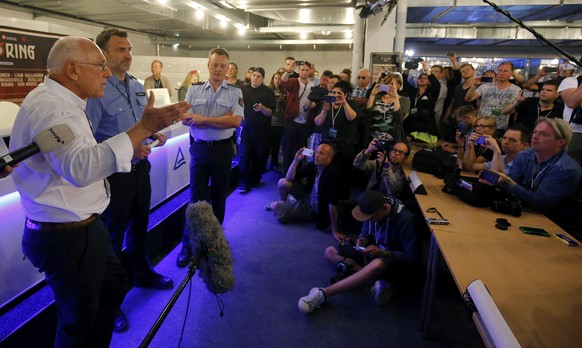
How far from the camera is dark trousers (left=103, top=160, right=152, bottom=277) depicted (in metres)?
1.90

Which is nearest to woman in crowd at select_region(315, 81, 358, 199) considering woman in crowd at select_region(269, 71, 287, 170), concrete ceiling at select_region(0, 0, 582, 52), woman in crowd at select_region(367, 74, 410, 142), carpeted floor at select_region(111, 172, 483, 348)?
woman in crowd at select_region(367, 74, 410, 142)

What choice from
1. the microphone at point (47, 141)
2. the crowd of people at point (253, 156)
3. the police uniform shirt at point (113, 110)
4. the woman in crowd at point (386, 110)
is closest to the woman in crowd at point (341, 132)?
the crowd of people at point (253, 156)

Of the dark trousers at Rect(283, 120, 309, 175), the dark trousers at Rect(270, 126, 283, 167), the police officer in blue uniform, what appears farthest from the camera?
the dark trousers at Rect(270, 126, 283, 167)

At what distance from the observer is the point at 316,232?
3443mm

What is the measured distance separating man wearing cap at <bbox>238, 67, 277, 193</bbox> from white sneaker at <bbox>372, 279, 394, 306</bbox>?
2403 mm

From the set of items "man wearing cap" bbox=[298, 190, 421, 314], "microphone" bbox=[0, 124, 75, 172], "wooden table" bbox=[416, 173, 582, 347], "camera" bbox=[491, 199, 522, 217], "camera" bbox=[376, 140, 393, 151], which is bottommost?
"man wearing cap" bbox=[298, 190, 421, 314]

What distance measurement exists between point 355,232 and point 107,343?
98.5 inches

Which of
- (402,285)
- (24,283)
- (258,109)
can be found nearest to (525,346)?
(402,285)

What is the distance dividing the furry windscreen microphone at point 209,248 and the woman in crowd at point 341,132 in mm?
2650

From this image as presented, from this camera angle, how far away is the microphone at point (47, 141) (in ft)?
2.86

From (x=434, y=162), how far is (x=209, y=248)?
8.12 feet

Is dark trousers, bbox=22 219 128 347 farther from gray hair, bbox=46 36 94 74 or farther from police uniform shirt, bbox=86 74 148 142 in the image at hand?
police uniform shirt, bbox=86 74 148 142

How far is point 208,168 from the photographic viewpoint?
8.93 ft

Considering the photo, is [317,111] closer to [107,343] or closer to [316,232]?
[316,232]
